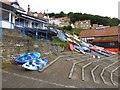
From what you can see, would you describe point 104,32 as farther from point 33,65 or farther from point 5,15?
point 33,65

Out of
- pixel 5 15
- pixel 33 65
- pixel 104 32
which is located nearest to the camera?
pixel 33 65

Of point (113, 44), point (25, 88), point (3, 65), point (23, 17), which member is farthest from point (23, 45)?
point (113, 44)

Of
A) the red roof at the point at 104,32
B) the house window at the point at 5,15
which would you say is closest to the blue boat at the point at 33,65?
the house window at the point at 5,15

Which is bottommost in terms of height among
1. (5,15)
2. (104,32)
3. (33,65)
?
(33,65)

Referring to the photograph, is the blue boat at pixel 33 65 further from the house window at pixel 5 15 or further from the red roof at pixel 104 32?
the red roof at pixel 104 32

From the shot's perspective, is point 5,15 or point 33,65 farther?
point 5,15

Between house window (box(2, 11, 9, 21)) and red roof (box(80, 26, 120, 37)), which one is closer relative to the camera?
house window (box(2, 11, 9, 21))

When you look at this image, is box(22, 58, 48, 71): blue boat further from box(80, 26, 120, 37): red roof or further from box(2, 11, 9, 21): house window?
box(80, 26, 120, 37): red roof

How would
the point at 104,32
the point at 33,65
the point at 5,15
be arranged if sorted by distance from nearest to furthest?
1. the point at 33,65
2. the point at 5,15
3. the point at 104,32

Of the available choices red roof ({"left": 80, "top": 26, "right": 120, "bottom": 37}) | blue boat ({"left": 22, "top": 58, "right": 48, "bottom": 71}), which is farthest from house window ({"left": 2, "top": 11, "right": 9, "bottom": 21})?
red roof ({"left": 80, "top": 26, "right": 120, "bottom": 37})

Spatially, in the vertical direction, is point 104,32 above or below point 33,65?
above

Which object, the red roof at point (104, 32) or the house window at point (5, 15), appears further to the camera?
the red roof at point (104, 32)

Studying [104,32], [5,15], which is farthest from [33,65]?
[104,32]

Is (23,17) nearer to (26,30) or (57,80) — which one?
(26,30)
